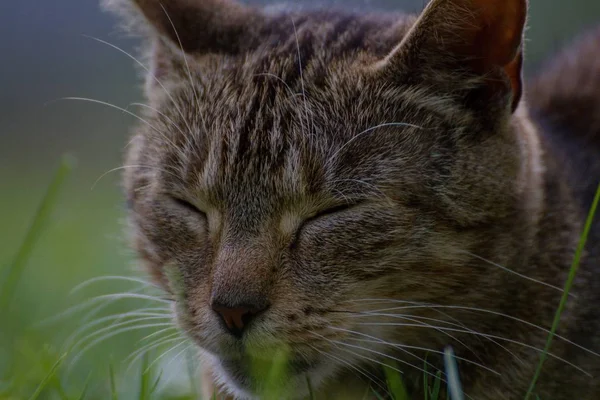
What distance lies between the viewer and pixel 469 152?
2309mm

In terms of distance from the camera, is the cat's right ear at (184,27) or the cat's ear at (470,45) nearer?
the cat's ear at (470,45)

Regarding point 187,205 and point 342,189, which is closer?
point 342,189

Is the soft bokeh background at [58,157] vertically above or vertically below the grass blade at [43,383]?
above

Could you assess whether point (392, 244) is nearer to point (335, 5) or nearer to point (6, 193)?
point (335, 5)

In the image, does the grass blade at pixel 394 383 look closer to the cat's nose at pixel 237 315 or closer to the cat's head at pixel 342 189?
the cat's head at pixel 342 189

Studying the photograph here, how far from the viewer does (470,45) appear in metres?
2.30

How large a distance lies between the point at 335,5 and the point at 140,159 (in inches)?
41.6

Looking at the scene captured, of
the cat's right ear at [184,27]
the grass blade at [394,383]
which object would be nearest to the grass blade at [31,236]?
the cat's right ear at [184,27]

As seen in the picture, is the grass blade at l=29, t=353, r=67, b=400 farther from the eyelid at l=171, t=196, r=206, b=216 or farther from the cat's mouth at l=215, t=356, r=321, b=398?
the eyelid at l=171, t=196, r=206, b=216

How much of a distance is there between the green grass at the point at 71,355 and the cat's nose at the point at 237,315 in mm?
117

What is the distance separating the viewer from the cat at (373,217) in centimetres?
218

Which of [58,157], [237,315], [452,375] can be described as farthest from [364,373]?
[58,157]

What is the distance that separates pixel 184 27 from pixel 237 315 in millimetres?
1077

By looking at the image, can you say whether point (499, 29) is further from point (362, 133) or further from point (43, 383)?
point (43, 383)
